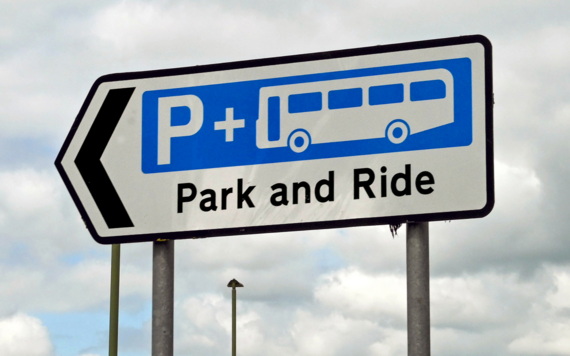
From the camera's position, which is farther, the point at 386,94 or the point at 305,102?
the point at 305,102

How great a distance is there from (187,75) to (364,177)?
1.21m

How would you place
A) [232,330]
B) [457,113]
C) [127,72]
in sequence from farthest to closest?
1. [232,330]
2. [127,72]
3. [457,113]

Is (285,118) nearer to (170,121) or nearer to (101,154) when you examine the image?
(170,121)

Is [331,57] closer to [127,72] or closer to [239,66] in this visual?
[239,66]

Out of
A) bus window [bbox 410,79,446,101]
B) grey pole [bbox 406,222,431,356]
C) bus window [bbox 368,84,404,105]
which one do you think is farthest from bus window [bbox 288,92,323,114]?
grey pole [bbox 406,222,431,356]

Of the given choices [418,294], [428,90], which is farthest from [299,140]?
[418,294]

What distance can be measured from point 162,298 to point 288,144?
1.08 m

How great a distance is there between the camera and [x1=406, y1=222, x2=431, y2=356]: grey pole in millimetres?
3723

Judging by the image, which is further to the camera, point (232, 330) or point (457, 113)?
point (232, 330)

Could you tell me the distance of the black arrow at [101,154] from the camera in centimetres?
457

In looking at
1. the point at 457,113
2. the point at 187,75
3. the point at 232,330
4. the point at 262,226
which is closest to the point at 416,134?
the point at 457,113

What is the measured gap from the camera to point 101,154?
462cm

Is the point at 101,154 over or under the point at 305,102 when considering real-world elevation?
under

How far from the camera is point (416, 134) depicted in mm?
4117
